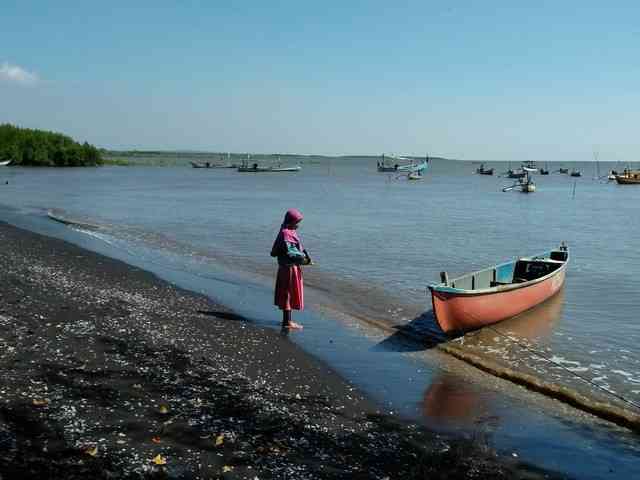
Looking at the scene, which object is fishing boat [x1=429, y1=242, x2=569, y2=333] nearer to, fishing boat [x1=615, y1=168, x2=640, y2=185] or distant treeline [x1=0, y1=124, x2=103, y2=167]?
fishing boat [x1=615, y1=168, x2=640, y2=185]

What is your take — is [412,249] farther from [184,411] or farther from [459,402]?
[184,411]

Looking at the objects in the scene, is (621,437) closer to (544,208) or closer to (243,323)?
(243,323)

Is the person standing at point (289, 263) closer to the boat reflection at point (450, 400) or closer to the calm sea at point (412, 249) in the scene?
the calm sea at point (412, 249)

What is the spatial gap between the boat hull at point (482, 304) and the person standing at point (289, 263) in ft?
8.48

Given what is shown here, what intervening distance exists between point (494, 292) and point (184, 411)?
26.6 ft

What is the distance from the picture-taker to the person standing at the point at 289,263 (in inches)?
433

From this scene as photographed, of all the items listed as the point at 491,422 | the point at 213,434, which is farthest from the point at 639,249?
the point at 213,434

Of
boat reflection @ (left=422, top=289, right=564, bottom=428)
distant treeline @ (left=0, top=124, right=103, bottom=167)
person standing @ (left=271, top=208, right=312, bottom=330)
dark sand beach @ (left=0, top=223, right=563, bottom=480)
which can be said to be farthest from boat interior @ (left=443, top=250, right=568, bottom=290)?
distant treeline @ (left=0, top=124, right=103, bottom=167)

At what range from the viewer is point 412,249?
27.1 metres

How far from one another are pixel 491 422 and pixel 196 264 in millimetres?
14296

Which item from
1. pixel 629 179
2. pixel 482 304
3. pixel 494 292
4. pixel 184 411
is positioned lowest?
pixel 184 411

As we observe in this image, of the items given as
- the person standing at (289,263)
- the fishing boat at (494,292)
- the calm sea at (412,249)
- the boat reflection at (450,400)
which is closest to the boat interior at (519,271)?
the fishing boat at (494,292)

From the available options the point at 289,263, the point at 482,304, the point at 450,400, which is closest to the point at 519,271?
the point at 482,304

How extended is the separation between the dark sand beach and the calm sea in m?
4.45
